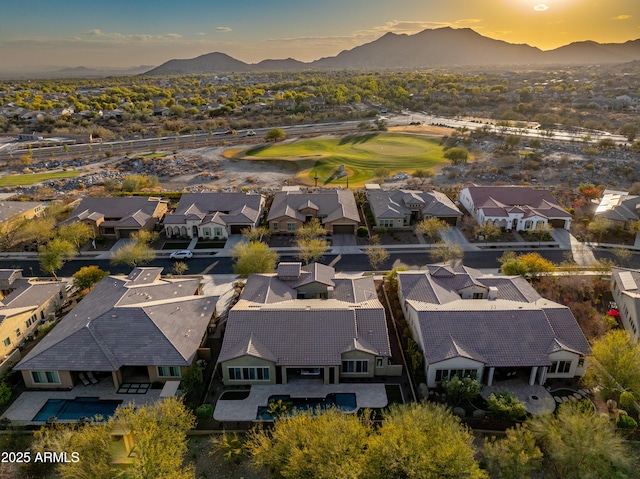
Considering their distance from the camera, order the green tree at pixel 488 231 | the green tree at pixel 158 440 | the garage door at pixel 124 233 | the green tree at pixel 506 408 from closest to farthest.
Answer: the green tree at pixel 158 440 < the green tree at pixel 506 408 < the green tree at pixel 488 231 < the garage door at pixel 124 233

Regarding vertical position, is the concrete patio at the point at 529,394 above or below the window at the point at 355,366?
below

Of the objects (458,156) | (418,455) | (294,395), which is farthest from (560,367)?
(458,156)

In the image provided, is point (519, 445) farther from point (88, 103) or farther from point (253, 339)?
point (88, 103)

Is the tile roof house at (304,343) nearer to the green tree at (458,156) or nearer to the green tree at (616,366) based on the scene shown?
the green tree at (616,366)

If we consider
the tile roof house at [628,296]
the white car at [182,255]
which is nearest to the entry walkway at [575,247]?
the tile roof house at [628,296]

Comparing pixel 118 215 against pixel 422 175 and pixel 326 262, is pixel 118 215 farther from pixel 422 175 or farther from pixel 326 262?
pixel 422 175
